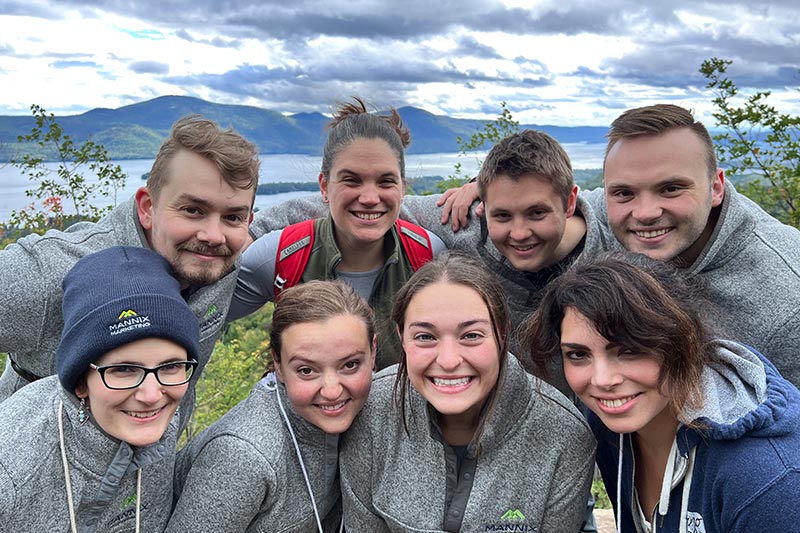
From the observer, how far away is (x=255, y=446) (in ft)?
10.5

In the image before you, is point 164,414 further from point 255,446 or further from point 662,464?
point 662,464

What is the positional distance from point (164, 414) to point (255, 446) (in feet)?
1.42

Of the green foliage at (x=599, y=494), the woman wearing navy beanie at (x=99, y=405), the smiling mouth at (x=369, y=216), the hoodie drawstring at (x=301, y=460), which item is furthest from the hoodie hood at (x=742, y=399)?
the green foliage at (x=599, y=494)

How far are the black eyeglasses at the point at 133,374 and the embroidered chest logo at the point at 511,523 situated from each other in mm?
1493

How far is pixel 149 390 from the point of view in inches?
112

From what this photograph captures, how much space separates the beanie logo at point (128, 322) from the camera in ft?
9.05

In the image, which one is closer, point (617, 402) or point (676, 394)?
point (676, 394)

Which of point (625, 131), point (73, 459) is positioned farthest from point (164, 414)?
point (625, 131)

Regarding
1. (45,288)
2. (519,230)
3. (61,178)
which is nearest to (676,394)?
(519,230)

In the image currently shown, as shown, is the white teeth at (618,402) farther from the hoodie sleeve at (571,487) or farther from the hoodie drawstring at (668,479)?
the hoodie sleeve at (571,487)

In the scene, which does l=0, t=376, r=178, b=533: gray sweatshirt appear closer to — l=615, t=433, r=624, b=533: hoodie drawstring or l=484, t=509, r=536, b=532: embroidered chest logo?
l=484, t=509, r=536, b=532: embroidered chest logo

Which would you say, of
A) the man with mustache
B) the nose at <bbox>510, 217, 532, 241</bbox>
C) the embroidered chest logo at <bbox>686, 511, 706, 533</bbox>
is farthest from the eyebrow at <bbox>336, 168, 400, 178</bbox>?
the embroidered chest logo at <bbox>686, 511, 706, 533</bbox>

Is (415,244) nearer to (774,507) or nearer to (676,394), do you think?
(676,394)

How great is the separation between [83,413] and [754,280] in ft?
9.60
